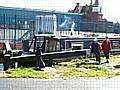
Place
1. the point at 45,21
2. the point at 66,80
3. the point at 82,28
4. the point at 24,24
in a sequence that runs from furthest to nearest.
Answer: the point at 82,28 < the point at 24,24 < the point at 45,21 < the point at 66,80

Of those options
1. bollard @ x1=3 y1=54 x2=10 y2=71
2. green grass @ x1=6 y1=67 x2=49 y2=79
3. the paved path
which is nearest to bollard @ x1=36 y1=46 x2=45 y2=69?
green grass @ x1=6 y1=67 x2=49 y2=79

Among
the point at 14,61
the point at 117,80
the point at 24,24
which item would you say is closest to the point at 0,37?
the point at 24,24

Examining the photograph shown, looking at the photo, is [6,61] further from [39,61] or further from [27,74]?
[27,74]

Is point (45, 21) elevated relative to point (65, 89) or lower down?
elevated

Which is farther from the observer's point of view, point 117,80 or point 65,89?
point 117,80

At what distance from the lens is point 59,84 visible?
8.97 meters

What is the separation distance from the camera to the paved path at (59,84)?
8.39 metres

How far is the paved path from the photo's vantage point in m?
8.39

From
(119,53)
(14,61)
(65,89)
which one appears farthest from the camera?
(119,53)

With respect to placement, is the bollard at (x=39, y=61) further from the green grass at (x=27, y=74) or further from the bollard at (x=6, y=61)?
the bollard at (x=6, y=61)

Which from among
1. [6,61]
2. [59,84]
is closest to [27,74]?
[6,61]

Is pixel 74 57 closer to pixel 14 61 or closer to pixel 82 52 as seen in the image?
pixel 82 52

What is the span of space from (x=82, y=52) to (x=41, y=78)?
263 inches

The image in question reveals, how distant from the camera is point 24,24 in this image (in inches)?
912
